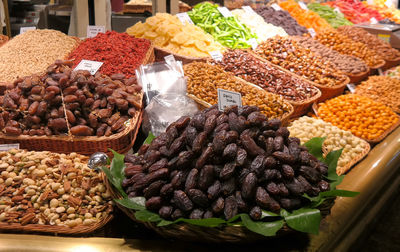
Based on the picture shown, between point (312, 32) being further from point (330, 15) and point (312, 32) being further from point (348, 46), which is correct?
point (330, 15)

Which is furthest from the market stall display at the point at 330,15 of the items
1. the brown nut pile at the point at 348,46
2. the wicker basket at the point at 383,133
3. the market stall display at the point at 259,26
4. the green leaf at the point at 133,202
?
the green leaf at the point at 133,202

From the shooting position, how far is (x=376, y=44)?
4391mm

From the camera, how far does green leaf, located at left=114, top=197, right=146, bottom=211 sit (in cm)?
126

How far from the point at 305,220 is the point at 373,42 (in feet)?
12.7

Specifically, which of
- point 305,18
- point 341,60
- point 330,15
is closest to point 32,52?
point 341,60

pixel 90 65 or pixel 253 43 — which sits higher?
pixel 253 43

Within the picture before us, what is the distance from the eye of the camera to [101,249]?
1.26 metres

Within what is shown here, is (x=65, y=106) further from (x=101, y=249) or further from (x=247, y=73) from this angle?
(x=247, y=73)

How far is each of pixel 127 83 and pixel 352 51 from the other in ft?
9.00

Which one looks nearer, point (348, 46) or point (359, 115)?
point (359, 115)

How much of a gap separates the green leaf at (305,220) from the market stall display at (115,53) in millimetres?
1703

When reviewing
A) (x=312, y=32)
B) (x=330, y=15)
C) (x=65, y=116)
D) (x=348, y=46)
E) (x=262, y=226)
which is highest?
(x=330, y=15)

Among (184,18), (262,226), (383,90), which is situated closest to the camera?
(262,226)

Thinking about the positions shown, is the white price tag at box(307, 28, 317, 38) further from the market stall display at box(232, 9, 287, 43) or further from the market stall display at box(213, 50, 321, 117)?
the market stall display at box(213, 50, 321, 117)
